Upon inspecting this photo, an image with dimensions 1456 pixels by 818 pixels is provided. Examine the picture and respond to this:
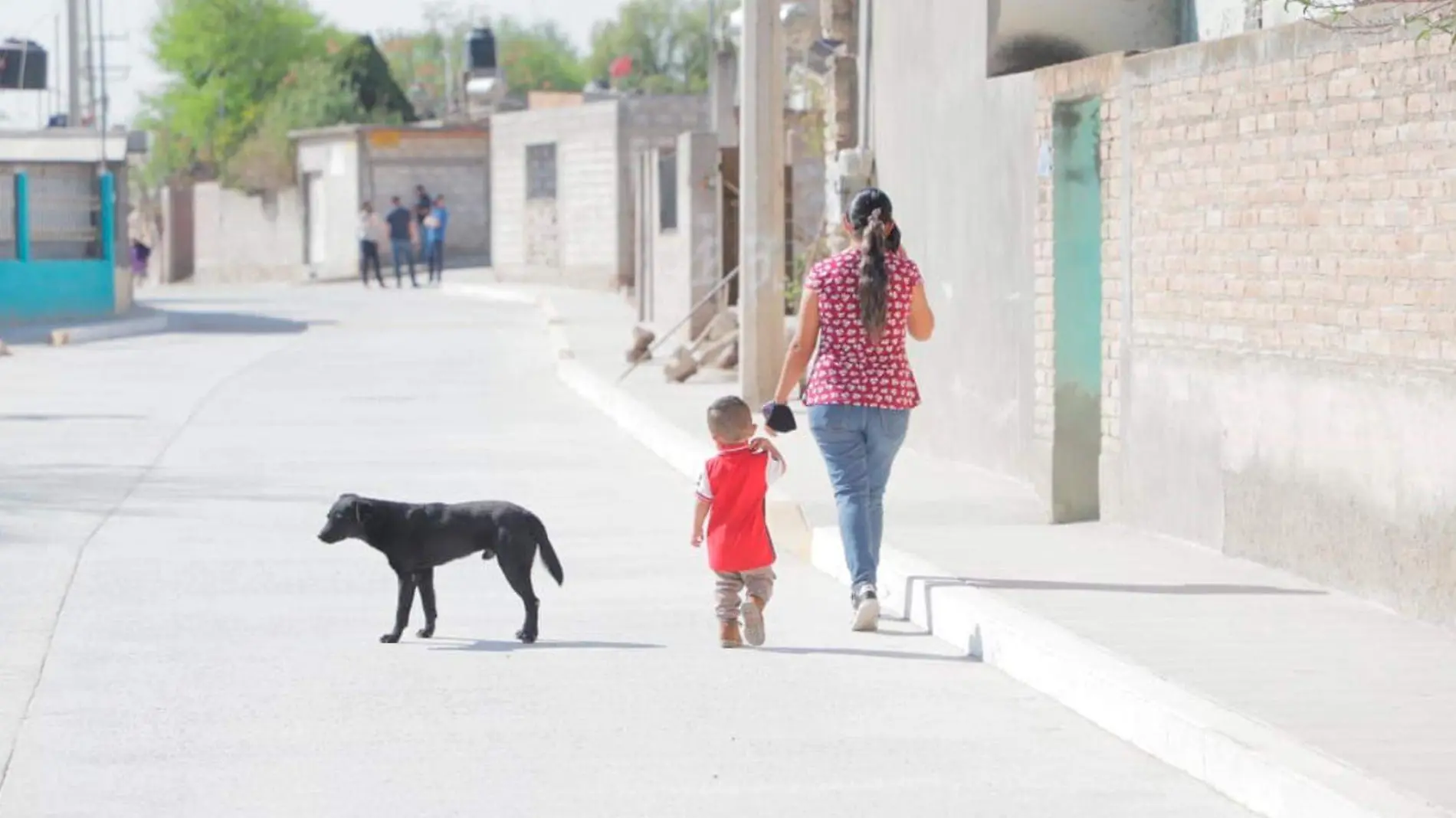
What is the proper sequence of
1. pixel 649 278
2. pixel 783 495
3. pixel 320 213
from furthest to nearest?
pixel 320 213, pixel 649 278, pixel 783 495

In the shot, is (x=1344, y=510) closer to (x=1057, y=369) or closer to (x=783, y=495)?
(x=1057, y=369)

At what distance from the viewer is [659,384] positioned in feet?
84.0

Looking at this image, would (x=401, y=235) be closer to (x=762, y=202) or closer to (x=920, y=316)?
(x=762, y=202)

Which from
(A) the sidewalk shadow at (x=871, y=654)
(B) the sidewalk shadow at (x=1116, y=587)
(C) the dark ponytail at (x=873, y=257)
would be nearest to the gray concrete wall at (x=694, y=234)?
(B) the sidewalk shadow at (x=1116, y=587)

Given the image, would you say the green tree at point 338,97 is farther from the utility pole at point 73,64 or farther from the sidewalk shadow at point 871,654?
the sidewalk shadow at point 871,654

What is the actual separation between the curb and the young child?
28.1 m

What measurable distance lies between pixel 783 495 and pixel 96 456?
6.13m

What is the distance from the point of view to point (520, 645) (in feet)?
35.0

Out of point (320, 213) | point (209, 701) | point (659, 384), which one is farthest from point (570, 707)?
point (320, 213)

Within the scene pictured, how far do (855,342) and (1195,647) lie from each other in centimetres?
195

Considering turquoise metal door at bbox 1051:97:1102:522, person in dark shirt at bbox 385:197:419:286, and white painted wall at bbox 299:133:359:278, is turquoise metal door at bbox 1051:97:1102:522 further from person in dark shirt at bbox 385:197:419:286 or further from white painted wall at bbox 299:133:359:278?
white painted wall at bbox 299:133:359:278

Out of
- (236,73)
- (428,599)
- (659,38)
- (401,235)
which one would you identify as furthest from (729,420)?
(659,38)

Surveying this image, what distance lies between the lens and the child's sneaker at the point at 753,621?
10508mm

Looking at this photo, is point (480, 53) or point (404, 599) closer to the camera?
point (404, 599)
